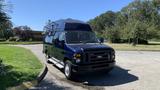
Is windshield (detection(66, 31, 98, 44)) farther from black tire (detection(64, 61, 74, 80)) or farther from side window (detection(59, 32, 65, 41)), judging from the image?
black tire (detection(64, 61, 74, 80))

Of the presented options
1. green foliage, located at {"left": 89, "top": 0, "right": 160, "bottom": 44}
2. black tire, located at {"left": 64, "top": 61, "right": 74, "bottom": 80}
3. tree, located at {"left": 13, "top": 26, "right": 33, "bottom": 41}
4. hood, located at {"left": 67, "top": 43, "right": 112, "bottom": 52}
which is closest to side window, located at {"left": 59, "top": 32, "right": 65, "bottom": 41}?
hood, located at {"left": 67, "top": 43, "right": 112, "bottom": 52}

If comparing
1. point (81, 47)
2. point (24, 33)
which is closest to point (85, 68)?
point (81, 47)

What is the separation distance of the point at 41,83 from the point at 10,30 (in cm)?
279

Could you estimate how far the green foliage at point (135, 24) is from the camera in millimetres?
51672

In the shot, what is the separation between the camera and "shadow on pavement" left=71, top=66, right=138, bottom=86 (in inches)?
427

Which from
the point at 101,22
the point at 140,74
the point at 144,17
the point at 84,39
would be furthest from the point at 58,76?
the point at 101,22

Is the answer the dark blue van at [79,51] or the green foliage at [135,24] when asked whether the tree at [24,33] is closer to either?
the green foliage at [135,24]

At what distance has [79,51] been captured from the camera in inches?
446

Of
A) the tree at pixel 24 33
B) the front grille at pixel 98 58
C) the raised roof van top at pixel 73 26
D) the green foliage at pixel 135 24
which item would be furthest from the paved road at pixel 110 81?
the tree at pixel 24 33

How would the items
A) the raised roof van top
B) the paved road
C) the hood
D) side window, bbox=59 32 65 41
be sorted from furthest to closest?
1. the raised roof van top
2. side window, bbox=59 32 65 41
3. the hood
4. the paved road

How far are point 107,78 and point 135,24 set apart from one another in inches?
1517

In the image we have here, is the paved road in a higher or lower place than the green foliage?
lower

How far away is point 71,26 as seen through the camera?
1383 centimetres

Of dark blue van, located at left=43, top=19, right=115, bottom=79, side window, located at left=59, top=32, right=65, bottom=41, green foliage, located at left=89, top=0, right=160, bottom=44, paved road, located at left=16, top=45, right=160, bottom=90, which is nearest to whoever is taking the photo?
paved road, located at left=16, top=45, right=160, bottom=90
